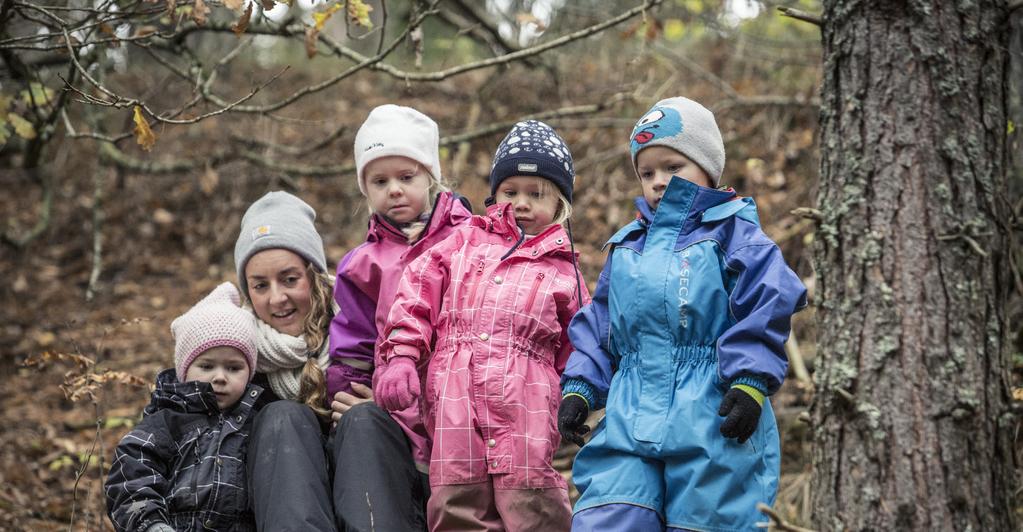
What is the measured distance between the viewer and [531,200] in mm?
3766

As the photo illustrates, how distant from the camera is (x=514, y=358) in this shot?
3498 mm

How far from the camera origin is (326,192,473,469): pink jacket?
389 cm

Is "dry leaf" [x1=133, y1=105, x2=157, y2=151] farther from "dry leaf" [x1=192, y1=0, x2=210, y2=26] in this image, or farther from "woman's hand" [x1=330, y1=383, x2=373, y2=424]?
"woman's hand" [x1=330, y1=383, x2=373, y2=424]

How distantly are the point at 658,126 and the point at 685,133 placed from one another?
11cm

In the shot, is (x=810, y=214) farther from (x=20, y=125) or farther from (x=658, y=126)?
(x=20, y=125)

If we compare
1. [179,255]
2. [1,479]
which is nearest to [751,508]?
[1,479]

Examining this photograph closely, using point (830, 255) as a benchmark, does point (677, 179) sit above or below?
above

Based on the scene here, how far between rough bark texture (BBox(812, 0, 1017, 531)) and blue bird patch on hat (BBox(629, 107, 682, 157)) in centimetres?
63

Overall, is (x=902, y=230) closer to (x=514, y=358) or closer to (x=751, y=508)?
(x=751, y=508)

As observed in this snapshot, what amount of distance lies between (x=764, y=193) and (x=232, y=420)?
5293mm

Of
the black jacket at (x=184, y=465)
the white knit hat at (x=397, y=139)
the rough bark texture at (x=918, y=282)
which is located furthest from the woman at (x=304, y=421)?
the rough bark texture at (x=918, y=282)

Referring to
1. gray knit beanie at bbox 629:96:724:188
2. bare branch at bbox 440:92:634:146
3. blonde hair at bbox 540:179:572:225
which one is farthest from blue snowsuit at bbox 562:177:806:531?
bare branch at bbox 440:92:634:146

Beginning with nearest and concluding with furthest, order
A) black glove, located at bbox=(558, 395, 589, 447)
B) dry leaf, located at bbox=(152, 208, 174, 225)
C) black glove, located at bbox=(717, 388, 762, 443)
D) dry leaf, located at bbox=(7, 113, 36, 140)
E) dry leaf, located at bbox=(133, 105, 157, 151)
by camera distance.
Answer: black glove, located at bbox=(717, 388, 762, 443), black glove, located at bbox=(558, 395, 589, 447), dry leaf, located at bbox=(133, 105, 157, 151), dry leaf, located at bbox=(7, 113, 36, 140), dry leaf, located at bbox=(152, 208, 174, 225)

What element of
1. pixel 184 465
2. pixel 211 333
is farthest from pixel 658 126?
pixel 184 465
